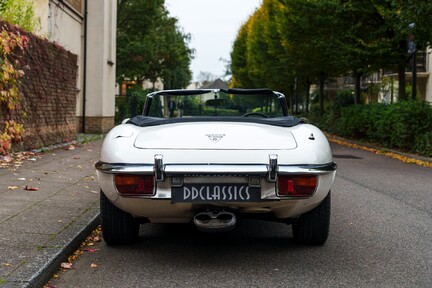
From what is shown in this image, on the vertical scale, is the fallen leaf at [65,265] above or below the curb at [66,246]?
below

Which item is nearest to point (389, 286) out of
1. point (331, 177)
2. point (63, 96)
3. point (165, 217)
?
point (331, 177)

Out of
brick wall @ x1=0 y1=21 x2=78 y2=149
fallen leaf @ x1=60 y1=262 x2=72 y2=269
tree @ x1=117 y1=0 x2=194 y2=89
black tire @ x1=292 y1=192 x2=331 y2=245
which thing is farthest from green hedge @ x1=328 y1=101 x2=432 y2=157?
tree @ x1=117 y1=0 x2=194 y2=89

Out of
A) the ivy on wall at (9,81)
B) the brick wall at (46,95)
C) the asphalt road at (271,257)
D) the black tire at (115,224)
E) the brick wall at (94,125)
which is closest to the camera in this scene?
the asphalt road at (271,257)

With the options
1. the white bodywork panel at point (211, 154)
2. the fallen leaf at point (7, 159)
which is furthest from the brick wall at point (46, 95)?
the white bodywork panel at point (211, 154)

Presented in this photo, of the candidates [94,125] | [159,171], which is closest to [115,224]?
[159,171]

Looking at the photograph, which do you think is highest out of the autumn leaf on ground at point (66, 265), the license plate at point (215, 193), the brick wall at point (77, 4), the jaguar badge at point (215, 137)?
the brick wall at point (77, 4)

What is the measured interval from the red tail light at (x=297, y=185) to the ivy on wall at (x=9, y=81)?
6.70 meters

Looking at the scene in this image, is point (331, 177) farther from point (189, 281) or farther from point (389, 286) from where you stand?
point (189, 281)

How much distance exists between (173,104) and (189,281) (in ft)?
7.99

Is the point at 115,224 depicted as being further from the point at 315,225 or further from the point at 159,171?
the point at 315,225

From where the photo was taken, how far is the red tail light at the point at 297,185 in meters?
3.90

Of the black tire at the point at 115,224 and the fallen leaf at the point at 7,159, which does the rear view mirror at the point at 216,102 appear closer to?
the black tire at the point at 115,224

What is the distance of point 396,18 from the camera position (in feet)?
53.8

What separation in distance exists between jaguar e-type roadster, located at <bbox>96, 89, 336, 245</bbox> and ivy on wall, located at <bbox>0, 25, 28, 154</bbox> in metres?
5.59
